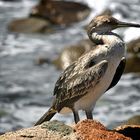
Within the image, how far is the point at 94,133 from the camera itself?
6.45m

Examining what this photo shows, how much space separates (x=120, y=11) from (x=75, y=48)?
703 cm

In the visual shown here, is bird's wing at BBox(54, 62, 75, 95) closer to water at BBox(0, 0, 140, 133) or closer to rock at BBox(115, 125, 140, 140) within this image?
rock at BBox(115, 125, 140, 140)

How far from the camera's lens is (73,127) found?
21.6ft

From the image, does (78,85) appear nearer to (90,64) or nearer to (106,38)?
(90,64)

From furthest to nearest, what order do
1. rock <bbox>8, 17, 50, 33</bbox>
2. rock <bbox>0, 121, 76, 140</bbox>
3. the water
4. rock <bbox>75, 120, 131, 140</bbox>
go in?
rock <bbox>8, 17, 50, 33</bbox>, the water, rock <bbox>75, 120, 131, 140</bbox>, rock <bbox>0, 121, 76, 140</bbox>

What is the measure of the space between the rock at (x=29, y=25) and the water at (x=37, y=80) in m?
0.25

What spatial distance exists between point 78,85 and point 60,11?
17069 mm

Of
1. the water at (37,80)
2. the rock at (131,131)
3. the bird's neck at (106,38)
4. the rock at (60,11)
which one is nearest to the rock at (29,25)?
the water at (37,80)

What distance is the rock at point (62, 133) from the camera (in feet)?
20.6

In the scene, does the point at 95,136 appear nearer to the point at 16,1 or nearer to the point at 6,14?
the point at 6,14

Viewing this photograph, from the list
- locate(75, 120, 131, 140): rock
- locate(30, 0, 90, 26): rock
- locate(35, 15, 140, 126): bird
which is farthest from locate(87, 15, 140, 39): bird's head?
locate(30, 0, 90, 26): rock

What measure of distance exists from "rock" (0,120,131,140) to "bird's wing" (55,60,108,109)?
3.62 feet

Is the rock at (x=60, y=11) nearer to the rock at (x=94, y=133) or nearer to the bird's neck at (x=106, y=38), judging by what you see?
Answer: the bird's neck at (x=106, y=38)

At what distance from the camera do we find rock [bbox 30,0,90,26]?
79.5ft
